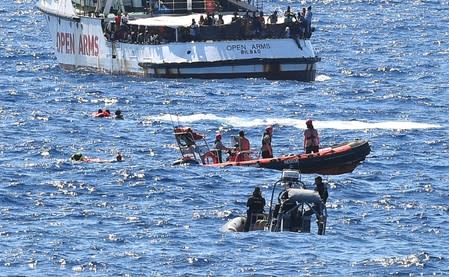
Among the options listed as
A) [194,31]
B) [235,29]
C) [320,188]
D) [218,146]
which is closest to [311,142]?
[218,146]

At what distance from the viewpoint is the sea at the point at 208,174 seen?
45.9 metres

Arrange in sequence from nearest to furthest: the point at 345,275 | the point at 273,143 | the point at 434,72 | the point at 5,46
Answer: the point at 345,275, the point at 273,143, the point at 434,72, the point at 5,46

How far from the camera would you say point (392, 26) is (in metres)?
118

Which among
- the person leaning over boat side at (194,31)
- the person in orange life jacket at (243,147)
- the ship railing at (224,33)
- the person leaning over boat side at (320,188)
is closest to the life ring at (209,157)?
the person in orange life jacket at (243,147)

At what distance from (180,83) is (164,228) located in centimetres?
3245

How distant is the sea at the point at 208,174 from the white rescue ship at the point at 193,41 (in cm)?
67

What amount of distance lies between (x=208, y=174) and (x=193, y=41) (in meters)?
23.1

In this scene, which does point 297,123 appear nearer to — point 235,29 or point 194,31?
point 235,29

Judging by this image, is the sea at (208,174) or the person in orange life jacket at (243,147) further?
the person in orange life jacket at (243,147)

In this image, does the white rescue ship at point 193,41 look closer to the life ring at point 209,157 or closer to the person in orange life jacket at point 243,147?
the life ring at point 209,157

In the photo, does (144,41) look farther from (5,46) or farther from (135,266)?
(135,266)

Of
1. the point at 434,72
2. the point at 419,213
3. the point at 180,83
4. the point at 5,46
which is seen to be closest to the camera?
Answer: the point at 419,213

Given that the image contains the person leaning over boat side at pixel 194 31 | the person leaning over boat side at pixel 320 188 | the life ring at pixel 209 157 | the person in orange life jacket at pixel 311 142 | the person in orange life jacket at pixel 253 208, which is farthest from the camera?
the person leaning over boat side at pixel 194 31

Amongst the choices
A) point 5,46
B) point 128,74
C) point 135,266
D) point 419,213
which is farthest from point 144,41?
point 135,266
